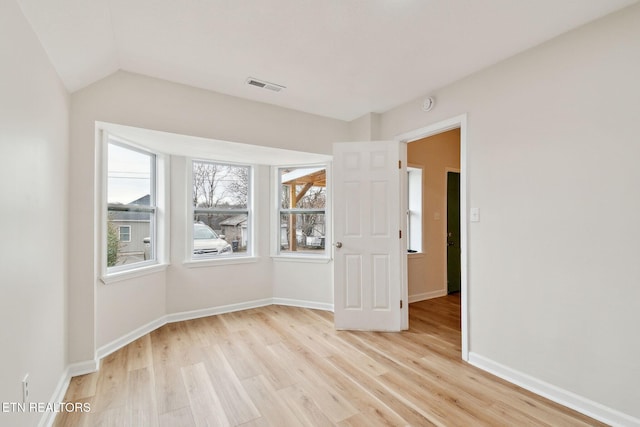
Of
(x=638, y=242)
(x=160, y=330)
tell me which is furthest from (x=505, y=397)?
(x=160, y=330)

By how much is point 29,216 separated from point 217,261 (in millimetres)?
2308

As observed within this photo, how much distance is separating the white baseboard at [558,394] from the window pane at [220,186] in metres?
3.24

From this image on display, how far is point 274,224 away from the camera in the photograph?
4137 mm

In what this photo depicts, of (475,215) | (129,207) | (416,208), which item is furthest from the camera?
(416,208)

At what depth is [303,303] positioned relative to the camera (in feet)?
13.1

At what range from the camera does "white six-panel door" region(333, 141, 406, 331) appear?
317 centimetres

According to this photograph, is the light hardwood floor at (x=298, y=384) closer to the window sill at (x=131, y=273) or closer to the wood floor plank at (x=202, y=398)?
the wood floor plank at (x=202, y=398)

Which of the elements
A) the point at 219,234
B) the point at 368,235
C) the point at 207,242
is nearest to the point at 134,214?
the point at 207,242

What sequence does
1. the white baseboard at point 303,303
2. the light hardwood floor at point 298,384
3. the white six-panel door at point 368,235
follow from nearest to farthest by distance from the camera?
the light hardwood floor at point 298,384 < the white six-panel door at point 368,235 < the white baseboard at point 303,303

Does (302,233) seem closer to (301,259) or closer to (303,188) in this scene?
(301,259)

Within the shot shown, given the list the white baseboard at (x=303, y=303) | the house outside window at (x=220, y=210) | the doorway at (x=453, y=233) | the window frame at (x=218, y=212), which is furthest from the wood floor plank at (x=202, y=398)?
the doorway at (x=453, y=233)

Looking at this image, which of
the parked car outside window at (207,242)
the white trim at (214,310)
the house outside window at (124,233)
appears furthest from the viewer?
the parked car outside window at (207,242)

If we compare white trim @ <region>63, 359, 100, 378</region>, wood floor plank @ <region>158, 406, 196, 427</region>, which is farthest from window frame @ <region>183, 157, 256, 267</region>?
wood floor plank @ <region>158, 406, 196, 427</region>

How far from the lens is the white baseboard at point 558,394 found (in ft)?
5.62
